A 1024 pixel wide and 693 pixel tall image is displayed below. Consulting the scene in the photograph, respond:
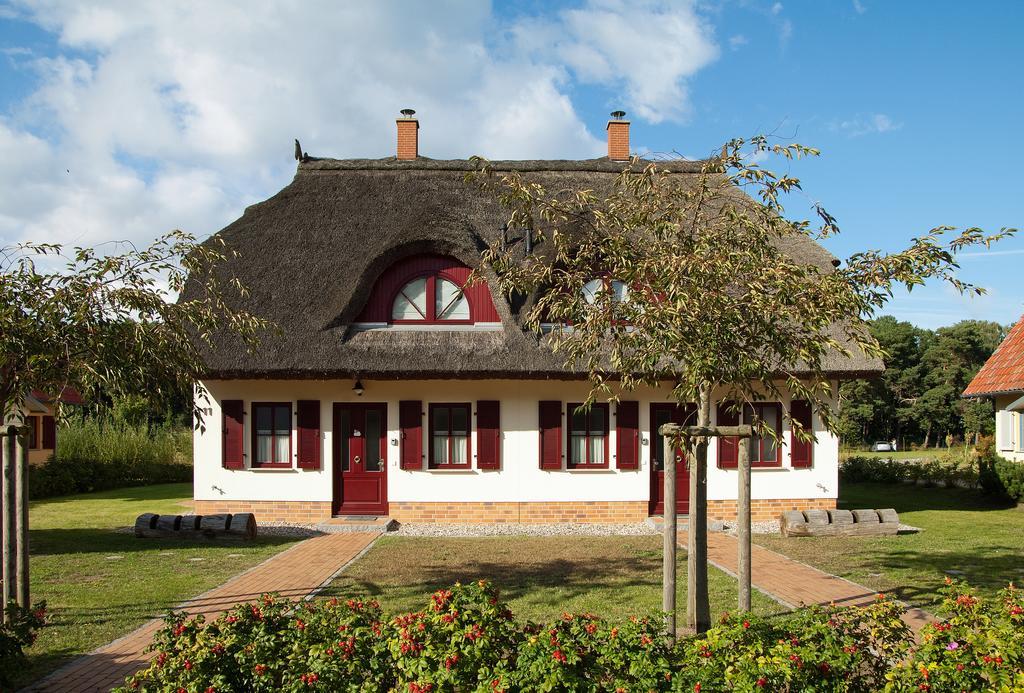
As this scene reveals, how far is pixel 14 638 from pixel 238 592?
11.4ft

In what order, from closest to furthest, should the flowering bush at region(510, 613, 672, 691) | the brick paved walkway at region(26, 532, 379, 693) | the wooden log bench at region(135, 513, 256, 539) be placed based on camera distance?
1. the flowering bush at region(510, 613, 672, 691)
2. the brick paved walkway at region(26, 532, 379, 693)
3. the wooden log bench at region(135, 513, 256, 539)

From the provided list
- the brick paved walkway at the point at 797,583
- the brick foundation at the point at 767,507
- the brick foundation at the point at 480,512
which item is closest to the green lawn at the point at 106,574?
the brick foundation at the point at 480,512

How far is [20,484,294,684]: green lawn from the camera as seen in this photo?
265 inches

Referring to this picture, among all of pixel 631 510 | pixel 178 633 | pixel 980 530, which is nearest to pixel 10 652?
pixel 178 633

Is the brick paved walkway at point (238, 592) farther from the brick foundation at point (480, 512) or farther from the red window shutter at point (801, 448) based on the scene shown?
the red window shutter at point (801, 448)

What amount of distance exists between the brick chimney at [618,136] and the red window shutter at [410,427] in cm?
838

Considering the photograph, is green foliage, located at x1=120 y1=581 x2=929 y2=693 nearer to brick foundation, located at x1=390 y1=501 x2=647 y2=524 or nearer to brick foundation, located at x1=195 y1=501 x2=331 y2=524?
brick foundation, located at x1=390 y1=501 x2=647 y2=524

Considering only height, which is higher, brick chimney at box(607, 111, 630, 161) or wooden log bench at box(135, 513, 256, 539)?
brick chimney at box(607, 111, 630, 161)

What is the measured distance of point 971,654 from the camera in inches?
Answer: 169

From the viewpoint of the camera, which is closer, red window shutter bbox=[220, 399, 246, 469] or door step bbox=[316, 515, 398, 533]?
door step bbox=[316, 515, 398, 533]

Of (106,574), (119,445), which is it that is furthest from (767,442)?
(119,445)

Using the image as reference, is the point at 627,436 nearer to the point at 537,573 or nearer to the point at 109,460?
the point at 537,573

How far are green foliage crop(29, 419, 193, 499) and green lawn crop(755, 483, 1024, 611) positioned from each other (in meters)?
18.7

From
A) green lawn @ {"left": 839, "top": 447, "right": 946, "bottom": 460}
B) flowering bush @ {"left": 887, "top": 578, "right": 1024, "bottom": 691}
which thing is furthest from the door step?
green lawn @ {"left": 839, "top": 447, "right": 946, "bottom": 460}
